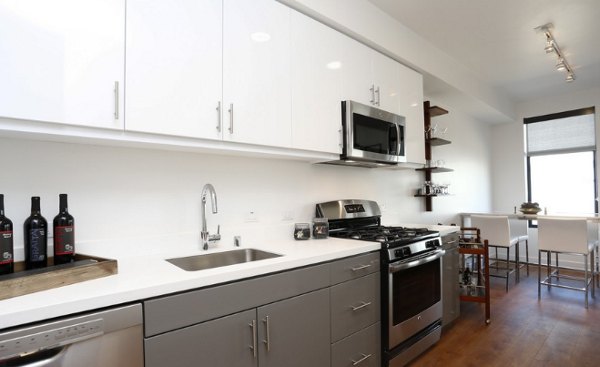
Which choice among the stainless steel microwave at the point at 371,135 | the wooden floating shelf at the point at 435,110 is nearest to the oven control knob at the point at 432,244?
the stainless steel microwave at the point at 371,135

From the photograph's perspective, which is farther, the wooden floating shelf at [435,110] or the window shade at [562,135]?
the window shade at [562,135]

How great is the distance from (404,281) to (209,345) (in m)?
1.38

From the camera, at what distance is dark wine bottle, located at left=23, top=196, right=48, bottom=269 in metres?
1.23

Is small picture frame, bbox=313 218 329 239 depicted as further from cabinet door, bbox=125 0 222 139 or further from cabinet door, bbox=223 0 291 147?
cabinet door, bbox=125 0 222 139

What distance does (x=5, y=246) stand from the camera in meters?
1.13

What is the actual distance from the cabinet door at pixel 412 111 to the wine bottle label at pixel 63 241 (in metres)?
2.45

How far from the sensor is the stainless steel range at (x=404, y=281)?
6.47ft

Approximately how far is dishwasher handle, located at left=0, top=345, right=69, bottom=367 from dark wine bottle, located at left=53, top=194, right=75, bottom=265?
47 centimetres

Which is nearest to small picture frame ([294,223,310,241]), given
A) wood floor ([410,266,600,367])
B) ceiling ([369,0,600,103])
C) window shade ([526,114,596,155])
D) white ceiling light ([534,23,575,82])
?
wood floor ([410,266,600,367])

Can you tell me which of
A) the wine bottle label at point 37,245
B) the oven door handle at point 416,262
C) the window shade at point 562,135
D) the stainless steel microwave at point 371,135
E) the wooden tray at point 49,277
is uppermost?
the window shade at point 562,135

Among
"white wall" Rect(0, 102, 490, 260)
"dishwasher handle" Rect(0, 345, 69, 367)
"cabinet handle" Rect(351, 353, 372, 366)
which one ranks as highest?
"white wall" Rect(0, 102, 490, 260)

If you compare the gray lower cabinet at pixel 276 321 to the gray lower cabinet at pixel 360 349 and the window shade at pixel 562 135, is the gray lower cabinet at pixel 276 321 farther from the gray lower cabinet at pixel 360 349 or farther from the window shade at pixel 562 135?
the window shade at pixel 562 135

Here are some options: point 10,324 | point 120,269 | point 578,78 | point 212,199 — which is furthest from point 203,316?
point 578,78

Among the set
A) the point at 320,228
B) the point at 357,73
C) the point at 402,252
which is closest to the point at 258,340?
the point at 320,228
